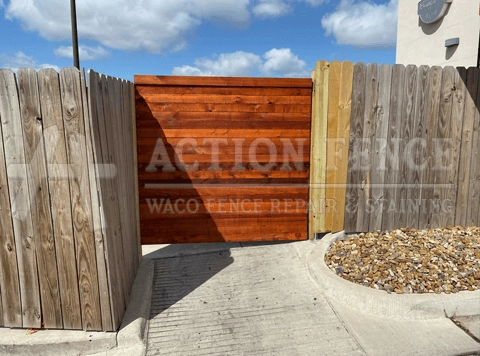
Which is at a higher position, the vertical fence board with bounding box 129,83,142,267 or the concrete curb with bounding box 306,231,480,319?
the vertical fence board with bounding box 129,83,142,267

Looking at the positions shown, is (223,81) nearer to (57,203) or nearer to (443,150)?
(57,203)

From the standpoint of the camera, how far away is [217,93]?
4.59 metres

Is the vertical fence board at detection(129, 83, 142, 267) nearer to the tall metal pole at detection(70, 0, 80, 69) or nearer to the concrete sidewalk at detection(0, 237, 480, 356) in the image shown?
the concrete sidewalk at detection(0, 237, 480, 356)

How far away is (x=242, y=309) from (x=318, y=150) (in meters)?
2.28

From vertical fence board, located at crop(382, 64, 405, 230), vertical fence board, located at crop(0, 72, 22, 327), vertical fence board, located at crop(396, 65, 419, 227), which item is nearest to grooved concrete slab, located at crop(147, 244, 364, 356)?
vertical fence board, located at crop(0, 72, 22, 327)

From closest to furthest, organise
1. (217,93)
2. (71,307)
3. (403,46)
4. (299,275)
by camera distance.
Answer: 1. (71,307)
2. (299,275)
3. (217,93)
4. (403,46)

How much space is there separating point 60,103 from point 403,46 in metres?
11.8

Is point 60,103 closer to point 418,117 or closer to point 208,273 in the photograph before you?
point 208,273

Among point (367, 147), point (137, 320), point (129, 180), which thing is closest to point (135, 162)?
point (129, 180)

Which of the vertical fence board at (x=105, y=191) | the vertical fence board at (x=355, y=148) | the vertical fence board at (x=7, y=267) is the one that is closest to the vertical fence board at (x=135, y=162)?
the vertical fence board at (x=105, y=191)

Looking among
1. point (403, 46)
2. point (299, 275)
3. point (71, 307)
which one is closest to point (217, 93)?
point (299, 275)

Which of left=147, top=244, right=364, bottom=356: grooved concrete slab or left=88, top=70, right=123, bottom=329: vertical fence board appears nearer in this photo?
left=88, top=70, right=123, bottom=329: vertical fence board

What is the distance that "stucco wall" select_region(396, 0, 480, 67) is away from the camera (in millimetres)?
8234

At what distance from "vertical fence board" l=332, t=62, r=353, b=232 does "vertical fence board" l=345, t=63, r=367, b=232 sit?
0.16 ft
